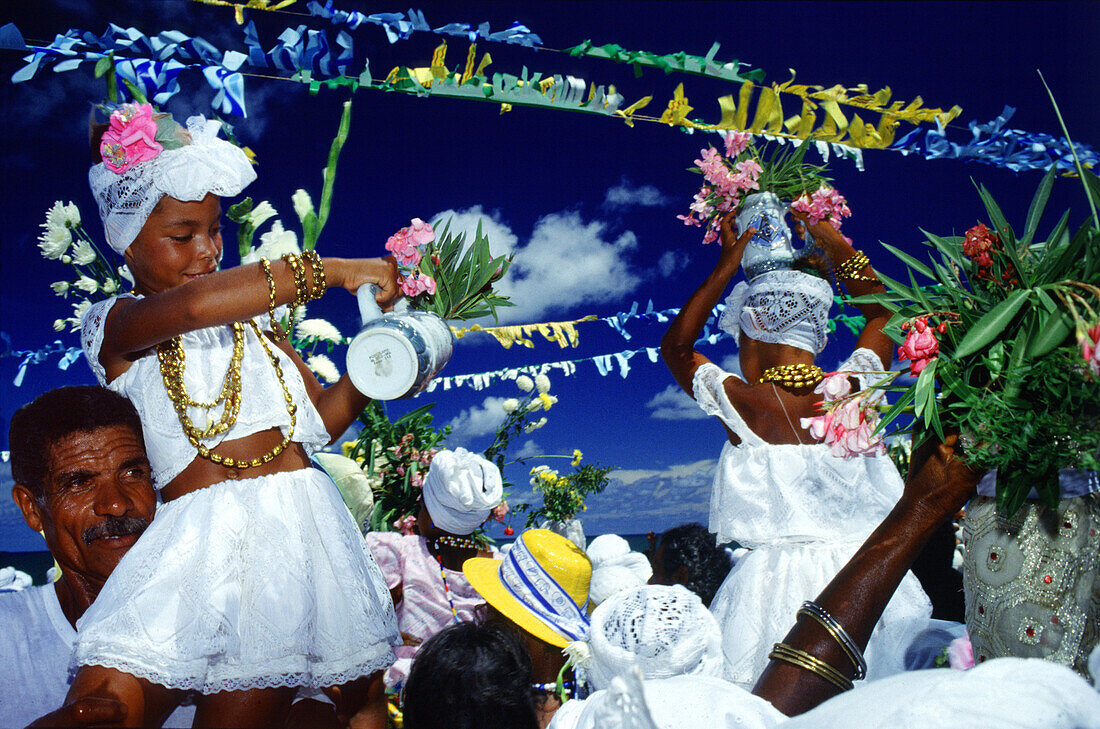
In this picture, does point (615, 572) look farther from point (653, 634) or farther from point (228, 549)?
point (228, 549)

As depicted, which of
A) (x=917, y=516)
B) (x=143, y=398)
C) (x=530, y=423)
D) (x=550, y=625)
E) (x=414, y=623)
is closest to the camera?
(x=917, y=516)

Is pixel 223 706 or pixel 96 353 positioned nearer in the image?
pixel 223 706

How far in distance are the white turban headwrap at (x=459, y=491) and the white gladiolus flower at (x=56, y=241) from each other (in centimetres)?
193

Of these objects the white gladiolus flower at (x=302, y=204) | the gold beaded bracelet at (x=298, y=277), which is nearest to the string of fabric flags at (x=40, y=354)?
the white gladiolus flower at (x=302, y=204)

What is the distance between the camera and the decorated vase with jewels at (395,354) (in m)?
1.89

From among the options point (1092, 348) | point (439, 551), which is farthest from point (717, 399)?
point (1092, 348)

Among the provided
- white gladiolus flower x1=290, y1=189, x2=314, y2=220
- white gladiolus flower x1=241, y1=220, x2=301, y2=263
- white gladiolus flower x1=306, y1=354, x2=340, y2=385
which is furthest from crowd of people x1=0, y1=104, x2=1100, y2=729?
white gladiolus flower x1=306, y1=354, x2=340, y2=385

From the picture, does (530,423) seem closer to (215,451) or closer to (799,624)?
(215,451)

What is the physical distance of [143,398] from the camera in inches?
77.6

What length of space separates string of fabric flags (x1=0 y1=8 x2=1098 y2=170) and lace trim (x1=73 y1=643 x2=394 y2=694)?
2177mm

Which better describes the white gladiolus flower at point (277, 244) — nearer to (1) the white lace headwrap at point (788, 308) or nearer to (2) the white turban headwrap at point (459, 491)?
(2) the white turban headwrap at point (459, 491)

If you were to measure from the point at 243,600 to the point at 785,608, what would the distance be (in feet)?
6.31

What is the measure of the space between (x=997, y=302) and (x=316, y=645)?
1.67 metres

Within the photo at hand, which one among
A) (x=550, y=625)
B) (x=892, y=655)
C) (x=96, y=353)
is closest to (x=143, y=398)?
(x=96, y=353)
